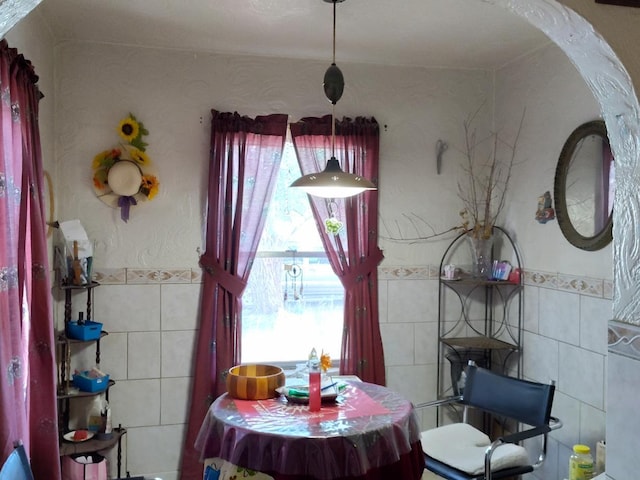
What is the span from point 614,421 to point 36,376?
2013 mm

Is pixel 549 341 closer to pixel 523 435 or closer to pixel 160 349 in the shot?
pixel 523 435

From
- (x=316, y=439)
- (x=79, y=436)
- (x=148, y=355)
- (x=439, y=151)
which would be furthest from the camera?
(x=439, y=151)

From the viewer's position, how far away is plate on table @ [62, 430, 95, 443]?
9.44ft

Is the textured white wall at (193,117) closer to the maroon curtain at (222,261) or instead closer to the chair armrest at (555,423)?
the maroon curtain at (222,261)

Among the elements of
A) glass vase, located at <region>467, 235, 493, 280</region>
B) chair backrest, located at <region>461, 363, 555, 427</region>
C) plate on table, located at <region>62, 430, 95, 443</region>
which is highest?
glass vase, located at <region>467, 235, 493, 280</region>

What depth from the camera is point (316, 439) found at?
2.07 metres

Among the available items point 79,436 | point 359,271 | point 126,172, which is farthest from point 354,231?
point 79,436

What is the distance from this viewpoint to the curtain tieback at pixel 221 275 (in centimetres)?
328

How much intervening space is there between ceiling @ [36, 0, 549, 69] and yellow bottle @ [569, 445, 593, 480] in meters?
2.01

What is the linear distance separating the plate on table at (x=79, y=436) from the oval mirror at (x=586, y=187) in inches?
104

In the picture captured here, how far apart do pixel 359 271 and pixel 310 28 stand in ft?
4.60

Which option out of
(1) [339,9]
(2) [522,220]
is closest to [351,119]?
(1) [339,9]

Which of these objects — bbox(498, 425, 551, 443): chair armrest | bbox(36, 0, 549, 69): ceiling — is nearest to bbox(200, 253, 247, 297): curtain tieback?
bbox(36, 0, 549, 69): ceiling

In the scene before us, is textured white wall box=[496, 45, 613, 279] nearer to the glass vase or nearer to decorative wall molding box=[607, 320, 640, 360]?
the glass vase
